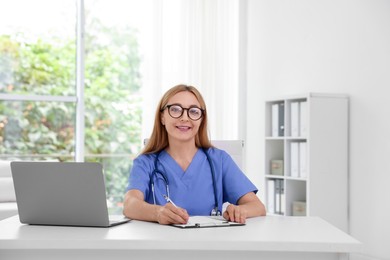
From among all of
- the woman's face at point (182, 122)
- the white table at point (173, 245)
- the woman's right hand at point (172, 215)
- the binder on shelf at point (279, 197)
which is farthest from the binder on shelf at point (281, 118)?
the white table at point (173, 245)

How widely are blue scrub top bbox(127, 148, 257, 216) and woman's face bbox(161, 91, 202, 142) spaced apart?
116 mm

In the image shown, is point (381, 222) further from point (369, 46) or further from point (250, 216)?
point (250, 216)

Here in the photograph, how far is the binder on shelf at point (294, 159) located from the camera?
16.0ft

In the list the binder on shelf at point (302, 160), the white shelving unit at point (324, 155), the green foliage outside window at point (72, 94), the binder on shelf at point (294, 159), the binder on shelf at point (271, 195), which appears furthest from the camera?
the green foliage outside window at point (72, 94)

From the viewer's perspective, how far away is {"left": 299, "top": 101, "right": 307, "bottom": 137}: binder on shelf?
473 centimetres

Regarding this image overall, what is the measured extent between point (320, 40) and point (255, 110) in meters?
1.20

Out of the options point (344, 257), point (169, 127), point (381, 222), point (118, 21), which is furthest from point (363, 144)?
point (118, 21)

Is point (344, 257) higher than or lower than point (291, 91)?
lower

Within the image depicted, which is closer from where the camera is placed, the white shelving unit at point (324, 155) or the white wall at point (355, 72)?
the white wall at point (355, 72)

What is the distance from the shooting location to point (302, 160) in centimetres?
481

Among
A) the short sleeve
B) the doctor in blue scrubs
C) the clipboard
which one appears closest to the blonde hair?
the doctor in blue scrubs

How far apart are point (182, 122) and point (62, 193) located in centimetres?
65

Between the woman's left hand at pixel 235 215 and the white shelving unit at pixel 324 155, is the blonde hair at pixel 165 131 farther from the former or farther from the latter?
the white shelving unit at pixel 324 155

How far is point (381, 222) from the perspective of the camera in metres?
4.35
